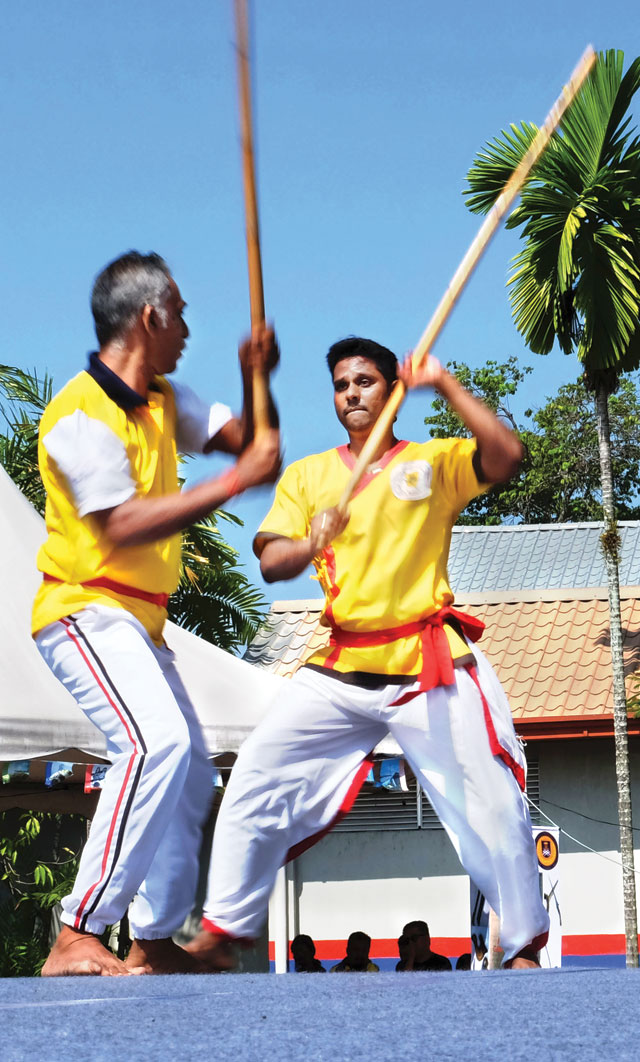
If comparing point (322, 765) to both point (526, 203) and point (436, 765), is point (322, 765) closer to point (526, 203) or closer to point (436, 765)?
point (436, 765)

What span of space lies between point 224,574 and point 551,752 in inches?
140

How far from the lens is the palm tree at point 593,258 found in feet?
23.6

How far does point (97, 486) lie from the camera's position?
3.11 meters

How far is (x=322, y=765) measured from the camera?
140 inches

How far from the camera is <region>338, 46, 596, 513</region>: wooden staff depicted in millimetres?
3264

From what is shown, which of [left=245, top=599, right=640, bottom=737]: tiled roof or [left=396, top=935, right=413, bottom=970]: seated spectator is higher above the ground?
[left=245, top=599, right=640, bottom=737]: tiled roof

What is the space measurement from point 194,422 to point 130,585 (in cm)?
45

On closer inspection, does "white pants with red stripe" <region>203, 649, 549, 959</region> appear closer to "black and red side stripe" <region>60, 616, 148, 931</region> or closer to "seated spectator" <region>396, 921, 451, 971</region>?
"black and red side stripe" <region>60, 616, 148, 931</region>

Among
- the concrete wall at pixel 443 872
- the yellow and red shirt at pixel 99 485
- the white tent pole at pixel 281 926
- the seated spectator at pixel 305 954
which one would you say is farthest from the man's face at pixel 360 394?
the concrete wall at pixel 443 872

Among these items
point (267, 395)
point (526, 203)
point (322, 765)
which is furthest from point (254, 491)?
point (526, 203)

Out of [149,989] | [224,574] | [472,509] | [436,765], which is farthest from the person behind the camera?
[472,509]

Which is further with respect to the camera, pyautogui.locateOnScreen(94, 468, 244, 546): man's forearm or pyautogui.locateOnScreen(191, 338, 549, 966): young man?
pyautogui.locateOnScreen(191, 338, 549, 966): young man

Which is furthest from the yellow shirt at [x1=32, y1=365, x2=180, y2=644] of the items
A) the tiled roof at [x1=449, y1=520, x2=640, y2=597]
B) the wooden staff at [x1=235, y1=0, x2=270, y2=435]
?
the tiled roof at [x1=449, y1=520, x2=640, y2=597]

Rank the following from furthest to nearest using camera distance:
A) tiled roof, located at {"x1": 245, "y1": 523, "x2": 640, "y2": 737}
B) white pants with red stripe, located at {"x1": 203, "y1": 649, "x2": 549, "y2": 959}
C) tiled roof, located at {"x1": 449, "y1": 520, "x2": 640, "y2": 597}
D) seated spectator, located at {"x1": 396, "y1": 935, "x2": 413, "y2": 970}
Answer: tiled roof, located at {"x1": 449, "y1": 520, "x2": 640, "y2": 597}, tiled roof, located at {"x1": 245, "y1": 523, "x2": 640, "y2": 737}, seated spectator, located at {"x1": 396, "y1": 935, "x2": 413, "y2": 970}, white pants with red stripe, located at {"x1": 203, "y1": 649, "x2": 549, "y2": 959}
